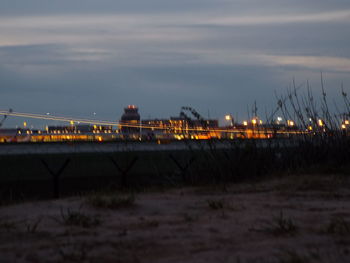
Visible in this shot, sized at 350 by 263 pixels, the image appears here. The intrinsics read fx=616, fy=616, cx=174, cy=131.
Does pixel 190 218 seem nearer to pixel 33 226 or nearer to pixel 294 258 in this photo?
pixel 33 226

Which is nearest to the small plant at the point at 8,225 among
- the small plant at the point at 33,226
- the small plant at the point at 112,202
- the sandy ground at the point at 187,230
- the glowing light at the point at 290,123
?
the sandy ground at the point at 187,230

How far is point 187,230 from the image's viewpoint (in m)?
6.61

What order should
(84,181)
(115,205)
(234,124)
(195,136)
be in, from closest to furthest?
(115,205)
(195,136)
(234,124)
(84,181)

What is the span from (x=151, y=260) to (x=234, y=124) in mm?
10173

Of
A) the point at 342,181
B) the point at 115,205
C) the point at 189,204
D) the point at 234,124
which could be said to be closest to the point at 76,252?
the point at 115,205

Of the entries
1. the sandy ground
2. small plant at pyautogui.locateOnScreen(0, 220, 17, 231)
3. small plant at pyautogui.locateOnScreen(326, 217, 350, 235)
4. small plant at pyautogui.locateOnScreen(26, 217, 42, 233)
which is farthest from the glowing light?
small plant at pyautogui.locateOnScreen(0, 220, 17, 231)

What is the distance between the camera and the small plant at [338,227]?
6133 millimetres

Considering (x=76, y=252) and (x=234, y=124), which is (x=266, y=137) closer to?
(x=234, y=124)

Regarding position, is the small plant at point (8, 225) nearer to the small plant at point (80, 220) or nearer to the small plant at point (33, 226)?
the small plant at point (33, 226)

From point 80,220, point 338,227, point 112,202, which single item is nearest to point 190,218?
point 80,220

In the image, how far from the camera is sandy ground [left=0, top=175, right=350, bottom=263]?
216 inches

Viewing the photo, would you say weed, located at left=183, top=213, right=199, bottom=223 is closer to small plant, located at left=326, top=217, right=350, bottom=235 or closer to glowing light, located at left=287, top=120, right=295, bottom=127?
small plant, located at left=326, top=217, right=350, bottom=235

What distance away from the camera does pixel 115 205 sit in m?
8.32

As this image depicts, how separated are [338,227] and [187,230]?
1572 mm
